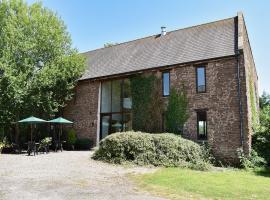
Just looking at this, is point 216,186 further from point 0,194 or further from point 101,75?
point 101,75

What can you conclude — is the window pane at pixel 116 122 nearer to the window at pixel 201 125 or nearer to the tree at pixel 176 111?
the tree at pixel 176 111

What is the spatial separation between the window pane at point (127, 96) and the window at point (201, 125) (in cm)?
575

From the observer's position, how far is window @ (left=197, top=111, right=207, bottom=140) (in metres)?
19.8

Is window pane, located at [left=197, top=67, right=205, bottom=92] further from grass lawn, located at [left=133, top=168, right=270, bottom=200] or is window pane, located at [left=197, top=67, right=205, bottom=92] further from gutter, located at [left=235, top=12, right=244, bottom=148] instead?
grass lawn, located at [left=133, top=168, right=270, bottom=200]

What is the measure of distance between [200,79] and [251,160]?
230 inches

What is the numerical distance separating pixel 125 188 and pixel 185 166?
636 cm

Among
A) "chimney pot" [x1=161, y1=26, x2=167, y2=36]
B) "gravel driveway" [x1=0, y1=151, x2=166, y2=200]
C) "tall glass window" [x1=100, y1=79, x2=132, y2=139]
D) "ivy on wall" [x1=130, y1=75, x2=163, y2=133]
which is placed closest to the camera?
"gravel driveway" [x1=0, y1=151, x2=166, y2=200]

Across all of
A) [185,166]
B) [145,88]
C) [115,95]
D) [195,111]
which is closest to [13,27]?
[115,95]

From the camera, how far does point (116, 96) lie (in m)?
24.8

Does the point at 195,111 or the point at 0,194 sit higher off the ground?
the point at 195,111

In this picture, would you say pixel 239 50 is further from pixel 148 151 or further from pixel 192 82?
pixel 148 151

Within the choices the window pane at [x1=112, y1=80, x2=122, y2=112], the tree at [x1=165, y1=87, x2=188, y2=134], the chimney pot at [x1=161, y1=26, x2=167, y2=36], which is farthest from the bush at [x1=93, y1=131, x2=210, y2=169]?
Answer: the chimney pot at [x1=161, y1=26, x2=167, y2=36]

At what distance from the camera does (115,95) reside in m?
24.9

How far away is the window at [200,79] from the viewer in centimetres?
2020
